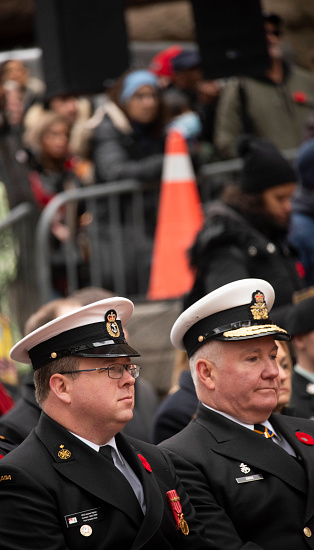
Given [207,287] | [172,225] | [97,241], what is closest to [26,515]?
[207,287]

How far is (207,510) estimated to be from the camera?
12.8 feet

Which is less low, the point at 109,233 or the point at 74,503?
the point at 74,503

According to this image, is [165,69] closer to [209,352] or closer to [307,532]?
[209,352]

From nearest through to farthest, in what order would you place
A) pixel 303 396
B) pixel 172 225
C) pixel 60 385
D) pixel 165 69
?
1. pixel 60 385
2. pixel 303 396
3. pixel 172 225
4. pixel 165 69

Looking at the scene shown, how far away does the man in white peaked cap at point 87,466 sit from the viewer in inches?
136

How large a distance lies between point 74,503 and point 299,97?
5938mm

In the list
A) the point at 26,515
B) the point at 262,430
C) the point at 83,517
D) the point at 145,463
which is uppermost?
the point at 26,515

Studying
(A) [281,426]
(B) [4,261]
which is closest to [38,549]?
(A) [281,426]

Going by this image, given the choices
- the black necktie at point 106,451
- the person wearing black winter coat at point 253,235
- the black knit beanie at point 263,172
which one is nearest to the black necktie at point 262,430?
the black necktie at point 106,451

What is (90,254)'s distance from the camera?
8531 mm

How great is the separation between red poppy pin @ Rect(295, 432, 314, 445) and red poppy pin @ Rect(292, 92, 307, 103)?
494cm

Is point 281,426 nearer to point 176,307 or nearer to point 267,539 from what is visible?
point 267,539

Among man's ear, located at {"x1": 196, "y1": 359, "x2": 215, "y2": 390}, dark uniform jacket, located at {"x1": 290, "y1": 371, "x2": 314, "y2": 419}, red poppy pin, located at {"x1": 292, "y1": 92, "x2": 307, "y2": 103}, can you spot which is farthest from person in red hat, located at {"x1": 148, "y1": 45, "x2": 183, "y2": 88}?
man's ear, located at {"x1": 196, "y1": 359, "x2": 215, "y2": 390}

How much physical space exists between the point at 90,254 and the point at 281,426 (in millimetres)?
4494
